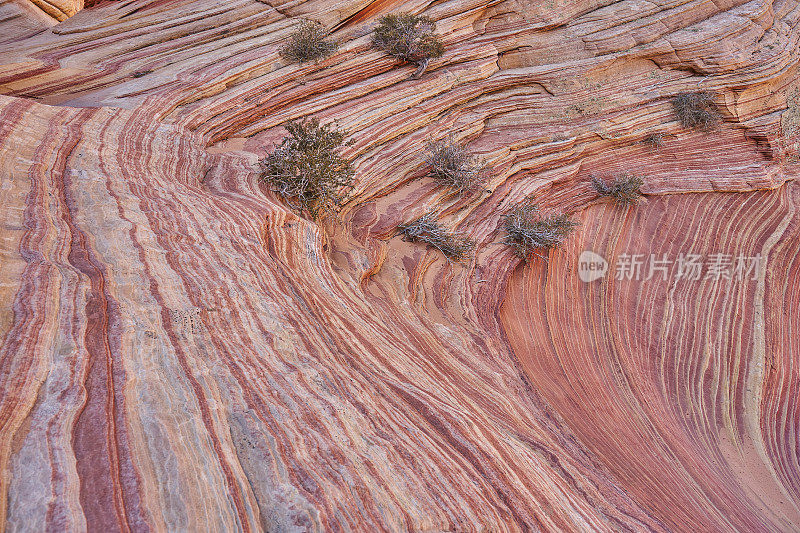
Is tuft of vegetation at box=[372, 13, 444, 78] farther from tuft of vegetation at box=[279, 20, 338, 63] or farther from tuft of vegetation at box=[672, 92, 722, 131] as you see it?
tuft of vegetation at box=[672, 92, 722, 131]

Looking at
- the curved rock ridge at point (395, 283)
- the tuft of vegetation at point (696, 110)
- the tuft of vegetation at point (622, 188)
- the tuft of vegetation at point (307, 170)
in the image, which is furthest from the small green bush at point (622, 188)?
the tuft of vegetation at point (307, 170)

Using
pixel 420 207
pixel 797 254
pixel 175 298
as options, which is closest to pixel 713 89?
pixel 797 254

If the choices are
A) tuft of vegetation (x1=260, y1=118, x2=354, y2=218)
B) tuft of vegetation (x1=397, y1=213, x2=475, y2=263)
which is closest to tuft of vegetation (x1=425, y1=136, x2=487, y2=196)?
tuft of vegetation (x1=397, y1=213, x2=475, y2=263)

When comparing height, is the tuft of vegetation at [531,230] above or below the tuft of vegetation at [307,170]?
below

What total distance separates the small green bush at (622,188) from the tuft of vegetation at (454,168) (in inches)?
149

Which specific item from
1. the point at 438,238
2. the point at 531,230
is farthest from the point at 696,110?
the point at 438,238

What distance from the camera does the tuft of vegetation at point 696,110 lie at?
14875 millimetres

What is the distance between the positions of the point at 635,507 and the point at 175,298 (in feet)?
18.2

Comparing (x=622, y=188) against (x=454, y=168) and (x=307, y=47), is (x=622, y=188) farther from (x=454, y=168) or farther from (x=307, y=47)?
(x=307, y=47)

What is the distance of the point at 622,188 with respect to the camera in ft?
44.4

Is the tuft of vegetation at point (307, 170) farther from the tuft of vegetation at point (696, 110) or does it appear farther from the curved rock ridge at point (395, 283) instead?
the tuft of vegetation at point (696, 110)

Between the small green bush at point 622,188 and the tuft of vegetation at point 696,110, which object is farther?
the tuft of vegetation at point 696,110

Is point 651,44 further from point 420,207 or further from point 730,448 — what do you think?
point 730,448

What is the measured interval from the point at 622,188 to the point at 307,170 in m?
8.80
